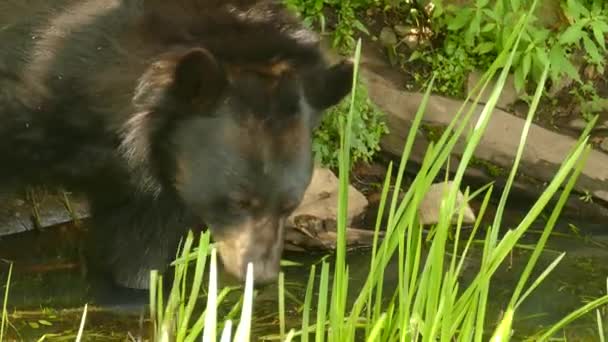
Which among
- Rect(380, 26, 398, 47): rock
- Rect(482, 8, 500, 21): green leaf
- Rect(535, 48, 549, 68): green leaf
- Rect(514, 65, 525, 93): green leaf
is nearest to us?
Rect(535, 48, 549, 68): green leaf

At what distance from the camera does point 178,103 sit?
188 inches

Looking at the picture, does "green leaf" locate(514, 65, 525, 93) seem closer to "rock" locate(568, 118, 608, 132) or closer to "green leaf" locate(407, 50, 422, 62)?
"rock" locate(568, 118, 608, 132)

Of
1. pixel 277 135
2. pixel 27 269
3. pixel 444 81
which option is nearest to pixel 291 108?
pixel 277 135

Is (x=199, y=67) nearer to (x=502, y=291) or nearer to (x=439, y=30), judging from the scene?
(x=502, y=291)

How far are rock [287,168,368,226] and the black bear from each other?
3.96ft

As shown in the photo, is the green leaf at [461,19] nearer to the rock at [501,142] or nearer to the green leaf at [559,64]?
the rock at [501,142]

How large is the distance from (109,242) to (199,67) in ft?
5.58

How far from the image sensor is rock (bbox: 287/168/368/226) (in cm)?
633

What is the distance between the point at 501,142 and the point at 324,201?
1.35 meters

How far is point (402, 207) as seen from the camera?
2967 mm

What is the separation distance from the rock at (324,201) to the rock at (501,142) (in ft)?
2.18

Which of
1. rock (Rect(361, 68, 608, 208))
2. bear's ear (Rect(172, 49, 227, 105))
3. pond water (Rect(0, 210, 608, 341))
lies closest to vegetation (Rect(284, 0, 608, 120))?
rock (Rect(361, 68, 608, 208))

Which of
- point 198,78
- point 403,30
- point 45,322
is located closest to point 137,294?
point 45,322

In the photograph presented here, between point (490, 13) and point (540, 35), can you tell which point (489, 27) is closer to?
point (490, 13)
